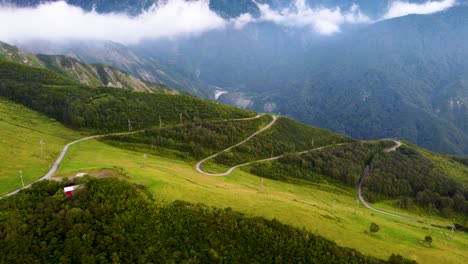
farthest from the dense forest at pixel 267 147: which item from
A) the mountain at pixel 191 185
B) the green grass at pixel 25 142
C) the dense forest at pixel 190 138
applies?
the green grass at pixel 25 142

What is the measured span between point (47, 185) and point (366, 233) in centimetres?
6281

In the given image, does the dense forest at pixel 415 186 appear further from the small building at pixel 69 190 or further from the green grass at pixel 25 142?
the green grass at pixel 25 142

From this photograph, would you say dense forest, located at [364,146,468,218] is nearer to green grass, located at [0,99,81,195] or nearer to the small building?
the small building

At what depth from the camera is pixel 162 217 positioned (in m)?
53.3

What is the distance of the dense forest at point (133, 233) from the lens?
4516 cm

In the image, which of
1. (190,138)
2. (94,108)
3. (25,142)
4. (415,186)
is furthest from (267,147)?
(25,142)

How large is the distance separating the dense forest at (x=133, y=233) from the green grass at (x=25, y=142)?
75.2 feet

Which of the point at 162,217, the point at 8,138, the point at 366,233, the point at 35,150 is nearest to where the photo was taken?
the point at 162,217

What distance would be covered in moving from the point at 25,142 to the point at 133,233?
286 ft

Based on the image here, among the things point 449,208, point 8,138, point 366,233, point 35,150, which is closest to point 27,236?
point 366,233

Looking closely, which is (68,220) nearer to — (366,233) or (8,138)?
(366,233)

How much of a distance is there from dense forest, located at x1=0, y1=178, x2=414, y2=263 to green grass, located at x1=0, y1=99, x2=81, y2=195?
75.2 ft

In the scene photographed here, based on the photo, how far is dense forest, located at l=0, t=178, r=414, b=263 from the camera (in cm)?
4516

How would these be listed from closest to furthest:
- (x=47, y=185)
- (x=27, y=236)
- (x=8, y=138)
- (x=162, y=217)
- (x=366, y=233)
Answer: (x=27, y=236) → (x=162, y=217) → (x=47, y=185) → (x=366, y=233) → (x=8, y=138)
